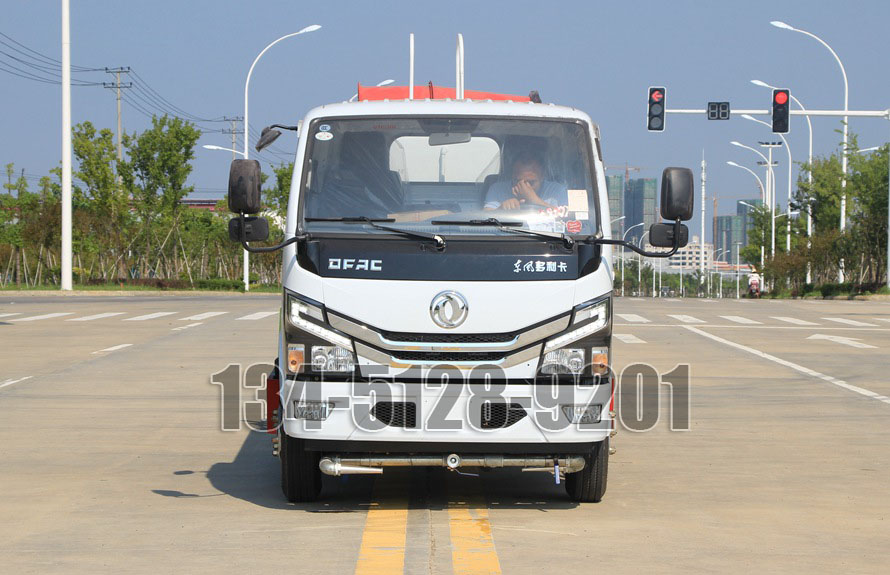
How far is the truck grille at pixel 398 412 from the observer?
6840 millimetres

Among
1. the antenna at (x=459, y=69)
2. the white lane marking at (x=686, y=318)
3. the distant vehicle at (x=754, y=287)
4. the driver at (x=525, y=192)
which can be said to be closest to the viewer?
the driver at (x=525, y=192)

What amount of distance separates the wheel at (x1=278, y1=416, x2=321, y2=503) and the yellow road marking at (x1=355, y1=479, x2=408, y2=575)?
39 centimetres

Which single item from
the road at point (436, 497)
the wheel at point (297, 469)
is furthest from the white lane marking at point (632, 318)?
the wheel at point (297, 469)

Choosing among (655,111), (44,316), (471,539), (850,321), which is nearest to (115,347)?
(44,316)

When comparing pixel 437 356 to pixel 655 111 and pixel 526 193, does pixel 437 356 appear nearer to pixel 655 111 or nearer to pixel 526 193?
pixel 526 193

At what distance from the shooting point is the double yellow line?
5810 mm

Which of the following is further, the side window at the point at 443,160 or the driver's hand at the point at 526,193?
the side window at the point at 443,160

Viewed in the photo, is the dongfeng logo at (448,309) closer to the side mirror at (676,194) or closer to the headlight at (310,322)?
the headlight at (310,322)

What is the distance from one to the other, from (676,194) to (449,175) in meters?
1.31

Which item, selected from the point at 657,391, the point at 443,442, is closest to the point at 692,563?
the point at 443,442

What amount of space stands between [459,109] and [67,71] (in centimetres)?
3619

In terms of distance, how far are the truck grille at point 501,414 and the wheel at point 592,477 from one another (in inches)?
22.6

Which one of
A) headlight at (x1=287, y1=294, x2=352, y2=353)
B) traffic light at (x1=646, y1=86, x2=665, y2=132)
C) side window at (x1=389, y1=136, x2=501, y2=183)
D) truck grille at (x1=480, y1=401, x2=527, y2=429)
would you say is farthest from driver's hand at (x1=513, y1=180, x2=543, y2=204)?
traffic light at (x1=646, y1=86, x2=665, y2=132)

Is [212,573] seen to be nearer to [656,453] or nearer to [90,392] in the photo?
[656,453]
